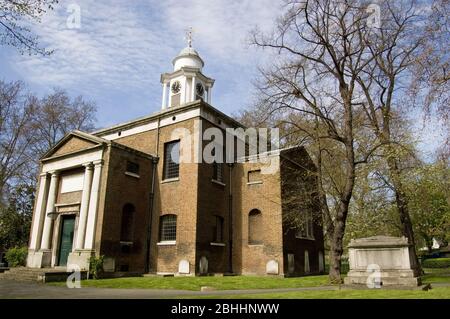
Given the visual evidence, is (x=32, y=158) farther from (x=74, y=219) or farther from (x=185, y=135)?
(x=185, y=135)

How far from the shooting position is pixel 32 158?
33.3m

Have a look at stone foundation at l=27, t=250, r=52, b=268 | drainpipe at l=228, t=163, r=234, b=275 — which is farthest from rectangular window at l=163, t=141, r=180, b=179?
stone foundation at l=27, t=250, r=52, b=268

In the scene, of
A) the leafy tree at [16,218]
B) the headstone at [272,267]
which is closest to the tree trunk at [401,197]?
the headstone at [272,267]

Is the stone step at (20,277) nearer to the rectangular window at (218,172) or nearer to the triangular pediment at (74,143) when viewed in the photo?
the triangular pediment at (74,143)

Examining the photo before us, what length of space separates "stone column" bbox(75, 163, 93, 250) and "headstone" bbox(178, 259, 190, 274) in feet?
18.0

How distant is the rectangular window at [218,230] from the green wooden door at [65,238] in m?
8.77

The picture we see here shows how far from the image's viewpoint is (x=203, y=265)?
2102 centimetres

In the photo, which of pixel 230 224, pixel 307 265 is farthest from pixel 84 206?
pixel 307 265

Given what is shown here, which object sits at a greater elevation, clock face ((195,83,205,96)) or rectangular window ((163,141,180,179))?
clock face ((195,83,205,96))

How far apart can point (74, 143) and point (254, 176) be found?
1198 cm

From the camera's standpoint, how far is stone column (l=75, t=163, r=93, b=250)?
20031 millimetres

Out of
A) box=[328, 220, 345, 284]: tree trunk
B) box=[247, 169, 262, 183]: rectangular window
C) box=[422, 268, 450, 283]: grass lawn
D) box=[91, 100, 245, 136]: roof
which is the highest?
box=[91, 100, 245, 136]: roof

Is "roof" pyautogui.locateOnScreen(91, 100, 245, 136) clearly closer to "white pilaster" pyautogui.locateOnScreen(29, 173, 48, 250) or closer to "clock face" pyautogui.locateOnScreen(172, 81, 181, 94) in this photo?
"clock face" pyautogui.locateOnScreen(172, 81, 181, 94)
